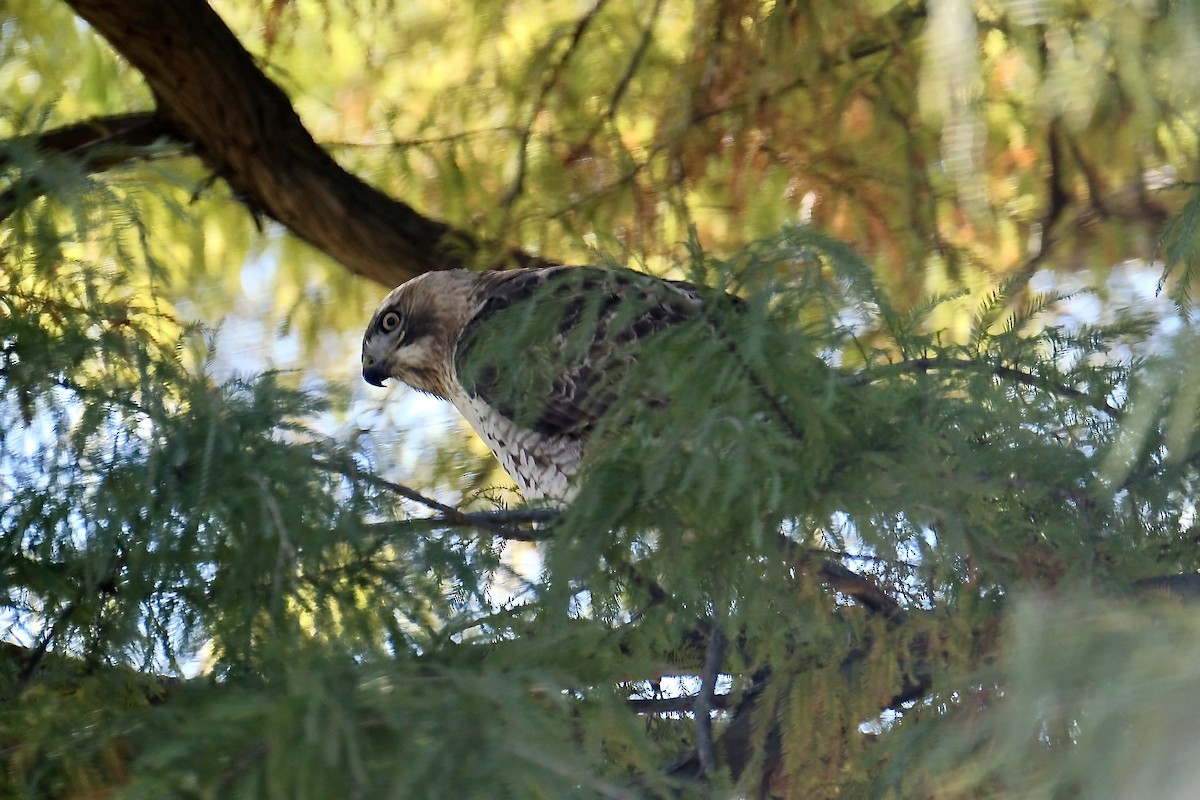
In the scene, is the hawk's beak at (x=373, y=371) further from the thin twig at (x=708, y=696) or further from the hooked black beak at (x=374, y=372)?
the thin twig at (x=708, y=696)

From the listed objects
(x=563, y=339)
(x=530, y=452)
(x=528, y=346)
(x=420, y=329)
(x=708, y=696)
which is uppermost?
(x=420, y=329)

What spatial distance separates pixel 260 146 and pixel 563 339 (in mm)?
1444

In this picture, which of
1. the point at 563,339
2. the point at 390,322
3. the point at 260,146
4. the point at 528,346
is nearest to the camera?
the point at 528,346

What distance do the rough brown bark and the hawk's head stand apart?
0.15m

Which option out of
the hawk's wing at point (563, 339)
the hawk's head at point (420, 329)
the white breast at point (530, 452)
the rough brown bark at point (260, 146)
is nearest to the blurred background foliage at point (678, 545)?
the hawk's wing at point (563, 339)

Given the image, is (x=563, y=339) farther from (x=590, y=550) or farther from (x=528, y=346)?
(x=590, y=550)

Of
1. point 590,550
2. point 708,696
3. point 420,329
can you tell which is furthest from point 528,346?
point 420,329

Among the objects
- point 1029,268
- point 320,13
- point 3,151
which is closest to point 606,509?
point 3,151

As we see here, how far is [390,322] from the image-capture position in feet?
15.4

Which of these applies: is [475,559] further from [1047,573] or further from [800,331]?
[1047,573]

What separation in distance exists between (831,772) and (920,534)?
2.74ft

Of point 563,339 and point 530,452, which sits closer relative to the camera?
point 563,339

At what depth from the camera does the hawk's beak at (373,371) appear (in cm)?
470

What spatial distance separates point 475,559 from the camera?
2.55 meters
